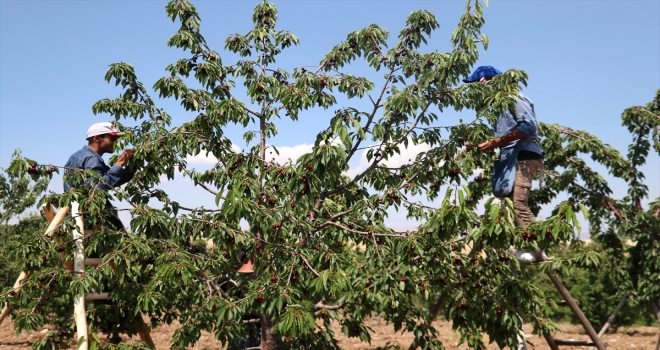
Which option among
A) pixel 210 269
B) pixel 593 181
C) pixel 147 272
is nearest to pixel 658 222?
pixel 593 181

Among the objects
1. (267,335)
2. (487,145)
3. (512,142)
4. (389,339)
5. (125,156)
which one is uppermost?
(125,156)

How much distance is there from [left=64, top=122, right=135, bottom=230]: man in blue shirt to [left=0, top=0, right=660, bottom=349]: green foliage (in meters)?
0.15

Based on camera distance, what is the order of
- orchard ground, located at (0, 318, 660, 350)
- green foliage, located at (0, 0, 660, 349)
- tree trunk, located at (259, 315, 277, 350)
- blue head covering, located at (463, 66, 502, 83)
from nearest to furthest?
green foliage, located at (0, 0, 660, 349) → blue head covering, located at (463, 66, 502, 83) → tree trunk, located at (259, 315, 277, 350) → orchard ground, located at (0, 318, 660, 350)

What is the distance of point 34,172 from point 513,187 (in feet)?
12.6

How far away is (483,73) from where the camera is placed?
5355mm

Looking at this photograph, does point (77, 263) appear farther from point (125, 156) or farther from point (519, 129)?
point (519, 129)

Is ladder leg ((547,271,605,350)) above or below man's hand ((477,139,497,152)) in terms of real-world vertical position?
below

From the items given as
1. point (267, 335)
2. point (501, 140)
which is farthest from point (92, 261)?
point (501, 140)

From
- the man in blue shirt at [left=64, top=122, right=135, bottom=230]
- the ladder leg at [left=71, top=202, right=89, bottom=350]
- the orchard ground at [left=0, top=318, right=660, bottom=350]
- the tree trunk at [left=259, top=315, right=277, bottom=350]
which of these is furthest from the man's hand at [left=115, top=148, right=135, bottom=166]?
the orchard ground at [left=0, top=318, right=660, bottom=350]

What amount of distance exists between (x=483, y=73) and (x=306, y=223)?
2.01 metres

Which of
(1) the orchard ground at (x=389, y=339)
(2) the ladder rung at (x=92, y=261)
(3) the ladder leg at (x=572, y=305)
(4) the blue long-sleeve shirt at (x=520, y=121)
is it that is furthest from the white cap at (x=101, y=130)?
(1) the orchard ground at (x=389, y=339)

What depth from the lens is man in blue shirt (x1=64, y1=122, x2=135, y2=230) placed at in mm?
5094

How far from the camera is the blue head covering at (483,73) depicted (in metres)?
5.33

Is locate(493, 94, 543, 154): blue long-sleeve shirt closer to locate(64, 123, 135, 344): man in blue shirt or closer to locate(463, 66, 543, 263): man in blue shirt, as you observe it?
locate(463, 66, 543, 263): man in blue shirt
